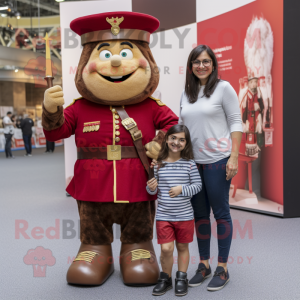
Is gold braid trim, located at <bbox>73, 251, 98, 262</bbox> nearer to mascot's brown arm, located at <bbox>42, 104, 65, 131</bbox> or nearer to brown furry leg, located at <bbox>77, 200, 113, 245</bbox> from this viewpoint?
brown furry leg, located at <bbox>77, 200, 113, 245</bbox>

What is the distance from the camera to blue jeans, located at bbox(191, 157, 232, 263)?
2100 mm

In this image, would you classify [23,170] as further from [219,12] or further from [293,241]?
[293,241]

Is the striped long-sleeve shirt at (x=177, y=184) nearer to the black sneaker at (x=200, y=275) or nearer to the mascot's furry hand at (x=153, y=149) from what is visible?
the mascot's furry hand at (x=153, y=149)

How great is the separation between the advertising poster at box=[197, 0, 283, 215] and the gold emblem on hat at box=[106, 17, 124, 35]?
6.91ft

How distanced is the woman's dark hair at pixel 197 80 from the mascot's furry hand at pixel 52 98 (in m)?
0.76

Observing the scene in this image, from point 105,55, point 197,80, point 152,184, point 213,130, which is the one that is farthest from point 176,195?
point 105,55

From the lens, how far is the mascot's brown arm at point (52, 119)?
2017 millimetres

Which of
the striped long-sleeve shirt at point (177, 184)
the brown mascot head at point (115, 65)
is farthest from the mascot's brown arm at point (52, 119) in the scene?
the striped long-sleeve shirt at point (177, 184)

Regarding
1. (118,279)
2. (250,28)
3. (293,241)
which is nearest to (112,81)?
(118,279)

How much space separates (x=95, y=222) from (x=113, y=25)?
4.02ft

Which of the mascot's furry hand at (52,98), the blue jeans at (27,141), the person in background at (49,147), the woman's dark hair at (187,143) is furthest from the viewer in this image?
the person in background at (49,147)

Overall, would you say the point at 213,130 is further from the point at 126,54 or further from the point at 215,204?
the point at 126,54

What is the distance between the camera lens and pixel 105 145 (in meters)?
2.21

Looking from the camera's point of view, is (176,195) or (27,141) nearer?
(176,195)
